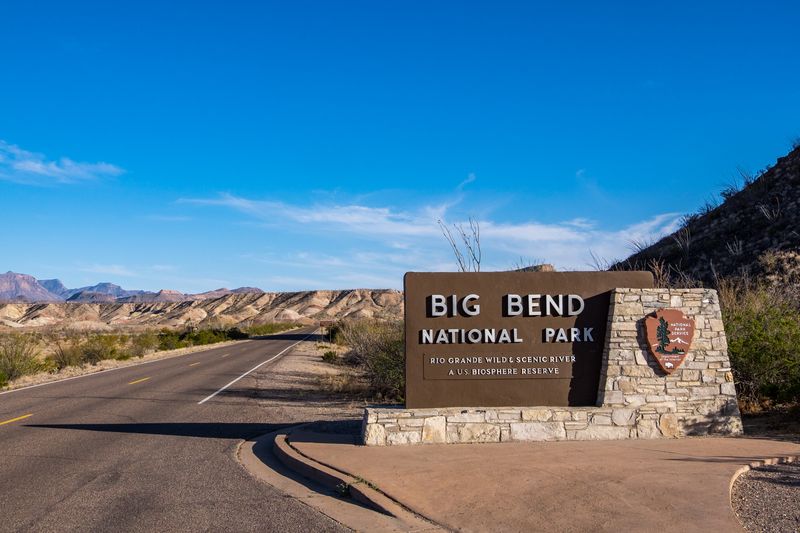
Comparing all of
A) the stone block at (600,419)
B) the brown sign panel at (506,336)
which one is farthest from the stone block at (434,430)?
the stone block at (600,419)

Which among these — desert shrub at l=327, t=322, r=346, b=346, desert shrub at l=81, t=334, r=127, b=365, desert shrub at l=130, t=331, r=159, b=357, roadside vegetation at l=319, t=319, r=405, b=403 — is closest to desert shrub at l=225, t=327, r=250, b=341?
desert shrub at l=327, t=322, r=346, b=346

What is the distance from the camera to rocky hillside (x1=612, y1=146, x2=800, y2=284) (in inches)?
1016

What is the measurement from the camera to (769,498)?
7688 millimetres

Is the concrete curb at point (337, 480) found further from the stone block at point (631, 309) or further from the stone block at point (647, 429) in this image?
the stone block at point (631, 309)

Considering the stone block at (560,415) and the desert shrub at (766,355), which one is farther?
the desert shrub at (766,355)

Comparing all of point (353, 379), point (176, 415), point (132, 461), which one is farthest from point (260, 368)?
point (132, 461)

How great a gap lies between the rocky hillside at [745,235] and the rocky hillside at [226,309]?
300ft

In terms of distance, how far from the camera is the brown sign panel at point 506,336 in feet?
36.7

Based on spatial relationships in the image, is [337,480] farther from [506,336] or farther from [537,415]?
[506,336]

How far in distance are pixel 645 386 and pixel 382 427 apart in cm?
442

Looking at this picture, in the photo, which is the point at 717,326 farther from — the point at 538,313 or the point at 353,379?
the point at 353,379

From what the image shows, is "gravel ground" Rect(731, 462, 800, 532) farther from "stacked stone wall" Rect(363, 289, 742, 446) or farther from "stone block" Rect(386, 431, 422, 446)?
"stone block" Rect(386, 431, 422, 446)

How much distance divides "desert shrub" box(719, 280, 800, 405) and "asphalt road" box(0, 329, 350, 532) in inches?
383

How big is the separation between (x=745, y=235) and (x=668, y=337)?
20.9 metres
